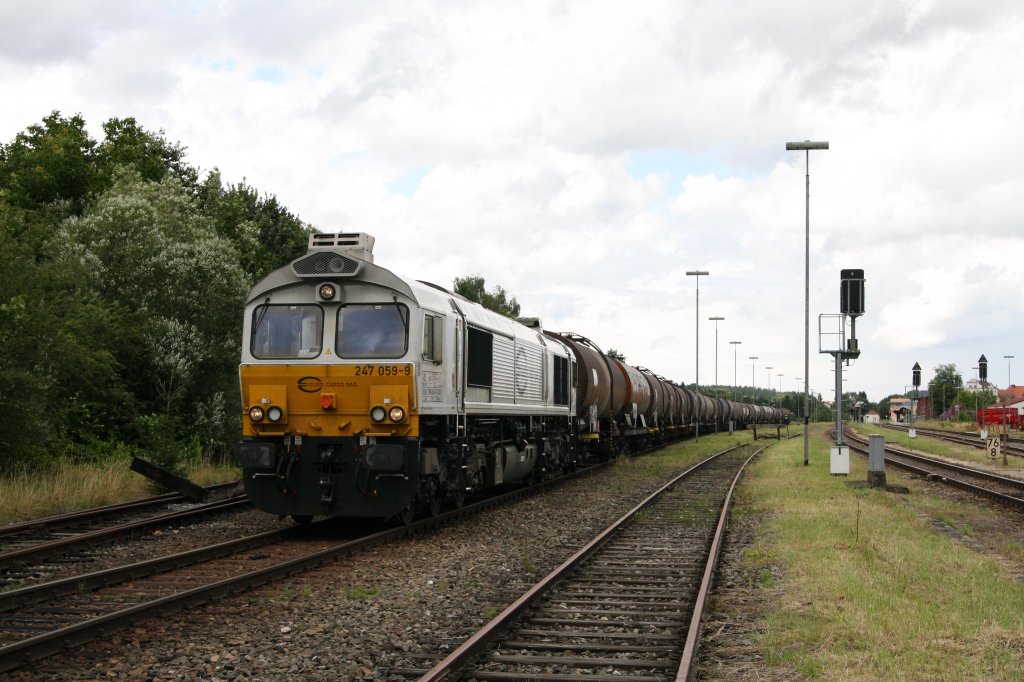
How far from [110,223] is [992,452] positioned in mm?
31649

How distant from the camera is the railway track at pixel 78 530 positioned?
11109mm

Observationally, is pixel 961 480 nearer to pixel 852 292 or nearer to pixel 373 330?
pixel 852 292

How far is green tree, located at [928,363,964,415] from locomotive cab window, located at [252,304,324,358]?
125 m

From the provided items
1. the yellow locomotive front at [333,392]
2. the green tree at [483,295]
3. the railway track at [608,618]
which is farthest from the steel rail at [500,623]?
the green tree at [483,295]

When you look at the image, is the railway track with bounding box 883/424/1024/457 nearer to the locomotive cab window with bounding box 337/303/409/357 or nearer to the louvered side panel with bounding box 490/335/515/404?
the louvered side panel with bounding box 490/335/515/404

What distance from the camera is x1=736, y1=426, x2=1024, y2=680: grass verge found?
23.6 ft

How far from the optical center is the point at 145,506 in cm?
1670

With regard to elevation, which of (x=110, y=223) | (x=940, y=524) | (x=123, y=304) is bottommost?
(x=940, y=524)

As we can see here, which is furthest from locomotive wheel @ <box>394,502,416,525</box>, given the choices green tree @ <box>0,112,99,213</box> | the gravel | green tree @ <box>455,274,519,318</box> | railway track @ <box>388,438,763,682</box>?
green tree @ <box>455,274,519,318</box>

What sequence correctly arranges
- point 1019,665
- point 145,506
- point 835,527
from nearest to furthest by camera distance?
1. point 1019,665
2. point 835,527
3. point 145,506

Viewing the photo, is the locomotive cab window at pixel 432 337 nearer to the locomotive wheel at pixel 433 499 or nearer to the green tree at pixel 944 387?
the locomotive wheel at pixel 433 499

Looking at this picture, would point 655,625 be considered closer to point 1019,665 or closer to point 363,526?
point 1019,665

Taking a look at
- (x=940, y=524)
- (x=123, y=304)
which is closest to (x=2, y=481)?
(x=123, y=304)

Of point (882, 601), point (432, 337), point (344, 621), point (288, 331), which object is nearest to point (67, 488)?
point (288, 331)
